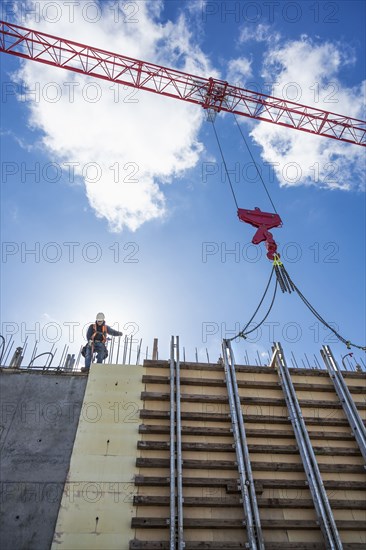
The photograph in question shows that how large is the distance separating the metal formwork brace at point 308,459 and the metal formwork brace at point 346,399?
4.38ft

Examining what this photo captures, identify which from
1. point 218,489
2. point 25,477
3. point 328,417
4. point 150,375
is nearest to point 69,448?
point 25,477

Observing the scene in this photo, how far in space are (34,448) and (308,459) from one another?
6.36m

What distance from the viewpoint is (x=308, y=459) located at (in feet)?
29.0

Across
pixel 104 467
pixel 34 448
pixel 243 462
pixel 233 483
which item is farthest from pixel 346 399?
pixel 34 448

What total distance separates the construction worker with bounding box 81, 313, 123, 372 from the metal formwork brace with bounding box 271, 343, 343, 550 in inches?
206

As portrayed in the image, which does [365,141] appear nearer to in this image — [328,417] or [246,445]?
[328,417]

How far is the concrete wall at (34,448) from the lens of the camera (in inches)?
297

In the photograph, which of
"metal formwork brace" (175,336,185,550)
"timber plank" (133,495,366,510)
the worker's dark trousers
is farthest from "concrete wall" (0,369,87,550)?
"metal formwork brace" (175,336,185,550)

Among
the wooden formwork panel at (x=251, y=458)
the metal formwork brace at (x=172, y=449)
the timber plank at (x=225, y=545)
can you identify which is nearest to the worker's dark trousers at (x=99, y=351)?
the wooden formwork panel at (x=251, y=458)

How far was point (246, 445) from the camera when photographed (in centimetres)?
888

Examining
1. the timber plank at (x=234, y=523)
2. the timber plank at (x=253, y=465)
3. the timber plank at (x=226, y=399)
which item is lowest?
the timber plank at (x=234, y=523)

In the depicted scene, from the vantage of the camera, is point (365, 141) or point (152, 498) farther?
point (365, 141)

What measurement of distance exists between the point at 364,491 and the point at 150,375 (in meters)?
5.79

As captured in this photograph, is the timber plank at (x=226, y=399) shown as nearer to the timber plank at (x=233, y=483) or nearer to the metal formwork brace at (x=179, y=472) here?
the metal formwork brace at (x=179, y=472)
